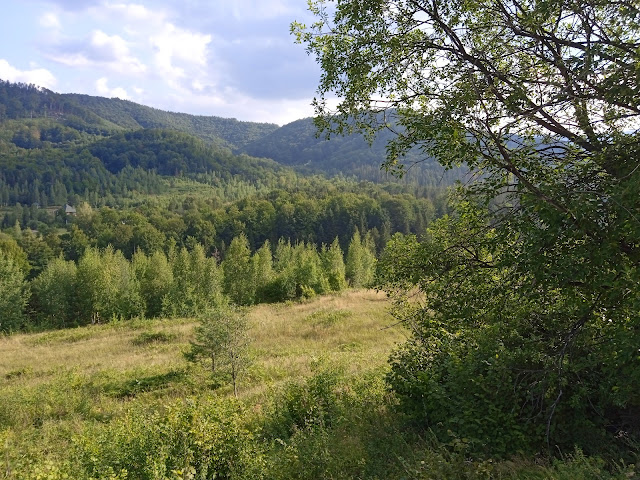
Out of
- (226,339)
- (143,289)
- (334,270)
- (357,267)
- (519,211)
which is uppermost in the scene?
(519,211)

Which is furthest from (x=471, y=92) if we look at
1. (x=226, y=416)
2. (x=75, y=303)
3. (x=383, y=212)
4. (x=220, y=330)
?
(x=383, y=212)

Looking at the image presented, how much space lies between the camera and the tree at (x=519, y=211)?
4.89 meters

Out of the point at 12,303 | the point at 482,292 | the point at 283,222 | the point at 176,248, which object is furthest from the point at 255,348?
the point at 283,222

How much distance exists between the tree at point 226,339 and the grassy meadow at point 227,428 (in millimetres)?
993

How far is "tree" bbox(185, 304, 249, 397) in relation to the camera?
1446 centimetres

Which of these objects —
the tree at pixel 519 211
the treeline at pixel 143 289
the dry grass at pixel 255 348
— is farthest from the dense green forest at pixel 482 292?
the treeline at pixel 143 289

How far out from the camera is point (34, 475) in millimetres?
5293

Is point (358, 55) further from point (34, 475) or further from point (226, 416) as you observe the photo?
point (34, 475)

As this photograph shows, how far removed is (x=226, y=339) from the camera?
1463cm

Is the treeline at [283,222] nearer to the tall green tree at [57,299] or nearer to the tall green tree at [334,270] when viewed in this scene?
the tall green tree at [334,270]

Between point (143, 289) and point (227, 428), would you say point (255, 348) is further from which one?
point (143, 289)

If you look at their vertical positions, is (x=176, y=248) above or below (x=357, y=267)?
above

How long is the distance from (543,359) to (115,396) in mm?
15272

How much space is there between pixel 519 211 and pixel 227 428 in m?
6.25
